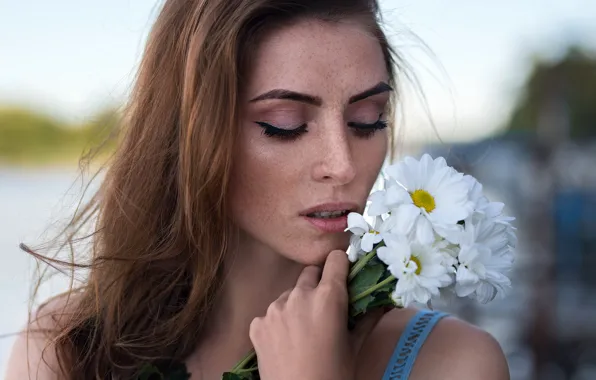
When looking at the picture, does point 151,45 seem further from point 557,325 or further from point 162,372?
point 557,325

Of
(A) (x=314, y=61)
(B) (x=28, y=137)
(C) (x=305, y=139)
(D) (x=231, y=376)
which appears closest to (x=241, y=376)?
(D) (x=231, y=376)

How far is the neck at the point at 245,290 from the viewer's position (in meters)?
Answer: 1.69

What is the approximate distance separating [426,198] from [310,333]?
12.6 inches

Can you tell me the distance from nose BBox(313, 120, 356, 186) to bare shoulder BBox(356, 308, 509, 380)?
42 centimetres

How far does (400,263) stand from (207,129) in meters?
0.48

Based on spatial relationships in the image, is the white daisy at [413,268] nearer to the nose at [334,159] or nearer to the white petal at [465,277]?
the white petal at [465,277]

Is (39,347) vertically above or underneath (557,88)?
underneath

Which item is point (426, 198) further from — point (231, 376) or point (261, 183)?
point (231, 376)

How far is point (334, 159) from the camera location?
1435 mm

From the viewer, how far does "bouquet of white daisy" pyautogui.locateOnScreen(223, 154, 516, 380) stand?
123 centimetres

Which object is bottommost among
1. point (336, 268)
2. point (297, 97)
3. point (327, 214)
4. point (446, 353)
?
point (446, 353)

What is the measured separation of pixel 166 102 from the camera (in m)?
1.58

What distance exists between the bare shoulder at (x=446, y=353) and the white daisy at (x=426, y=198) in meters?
0.41

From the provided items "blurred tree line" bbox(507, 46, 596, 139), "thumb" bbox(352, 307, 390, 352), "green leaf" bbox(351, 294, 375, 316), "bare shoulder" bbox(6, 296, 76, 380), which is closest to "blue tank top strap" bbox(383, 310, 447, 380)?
"thumb" bbox(352, 307, 390, 352)
